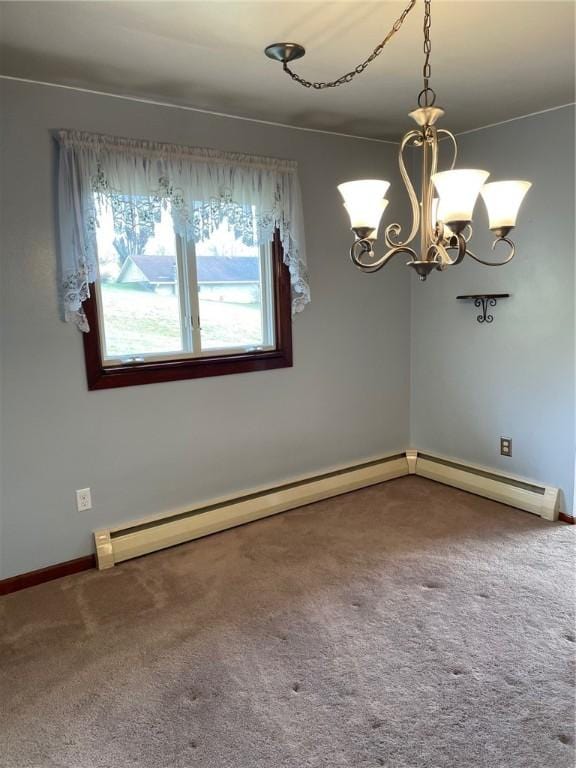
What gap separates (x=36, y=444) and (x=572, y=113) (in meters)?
3.29

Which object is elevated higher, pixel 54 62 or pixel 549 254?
pixel 54 62

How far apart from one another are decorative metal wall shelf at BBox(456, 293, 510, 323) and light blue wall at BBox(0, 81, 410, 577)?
0.56 metres

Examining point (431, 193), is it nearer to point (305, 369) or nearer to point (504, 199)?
point (504, 199)

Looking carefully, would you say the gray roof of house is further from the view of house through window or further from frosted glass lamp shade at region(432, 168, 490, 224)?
frosted glass lamp shade at region(432, 168, 490, 224)

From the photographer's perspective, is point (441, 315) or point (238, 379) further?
point (441, 315)

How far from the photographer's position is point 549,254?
3117 mm

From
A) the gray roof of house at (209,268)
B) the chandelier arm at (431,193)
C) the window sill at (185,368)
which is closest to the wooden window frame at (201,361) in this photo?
the window sill at (185,368)

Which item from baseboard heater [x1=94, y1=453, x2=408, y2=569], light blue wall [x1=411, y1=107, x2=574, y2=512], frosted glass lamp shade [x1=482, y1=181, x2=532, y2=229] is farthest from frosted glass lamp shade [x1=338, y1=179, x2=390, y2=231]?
baseboard heater [x1=94, y1=453, x2=408, y2=569]

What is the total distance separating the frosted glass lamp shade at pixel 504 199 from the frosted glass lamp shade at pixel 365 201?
31cm

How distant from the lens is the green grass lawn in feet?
9.30

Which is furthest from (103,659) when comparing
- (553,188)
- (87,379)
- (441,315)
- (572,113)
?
(572,113)

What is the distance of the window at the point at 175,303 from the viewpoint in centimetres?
273

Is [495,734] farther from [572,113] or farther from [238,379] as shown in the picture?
[572,113]

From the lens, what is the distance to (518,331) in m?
3.33
